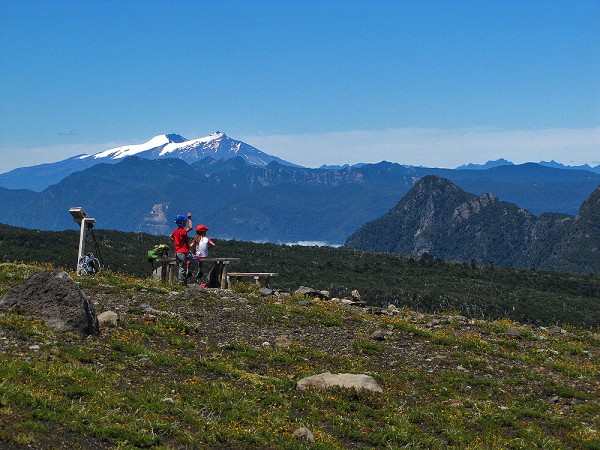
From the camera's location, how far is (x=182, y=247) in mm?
30531

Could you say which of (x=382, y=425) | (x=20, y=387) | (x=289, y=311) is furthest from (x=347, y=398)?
(x=289, y=311)

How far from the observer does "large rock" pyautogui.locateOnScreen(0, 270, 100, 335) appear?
19.7 m

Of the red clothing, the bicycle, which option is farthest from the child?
the bicycle

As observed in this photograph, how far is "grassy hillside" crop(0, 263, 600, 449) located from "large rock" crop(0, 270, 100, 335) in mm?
441

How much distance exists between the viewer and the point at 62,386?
598 inches

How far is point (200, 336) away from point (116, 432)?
8.81 m

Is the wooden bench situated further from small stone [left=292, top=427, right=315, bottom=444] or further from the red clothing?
small stone [left=292, top=427, right=315, bottom=444]

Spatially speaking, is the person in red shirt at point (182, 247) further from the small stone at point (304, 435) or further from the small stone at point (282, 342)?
the small stone at point (304, 435)

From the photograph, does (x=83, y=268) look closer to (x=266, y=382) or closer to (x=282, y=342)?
(x=282, y=342)

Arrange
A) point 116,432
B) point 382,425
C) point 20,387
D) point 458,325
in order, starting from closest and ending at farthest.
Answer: point 116,432 < point 20,387 < point 382,425 < point 458,325

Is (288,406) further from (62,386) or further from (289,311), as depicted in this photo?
(289,311)

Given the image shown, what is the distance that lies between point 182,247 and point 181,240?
0.34 m

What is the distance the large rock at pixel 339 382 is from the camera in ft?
59.7

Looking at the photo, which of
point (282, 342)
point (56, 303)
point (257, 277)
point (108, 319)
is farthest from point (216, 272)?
point (56, 303)
